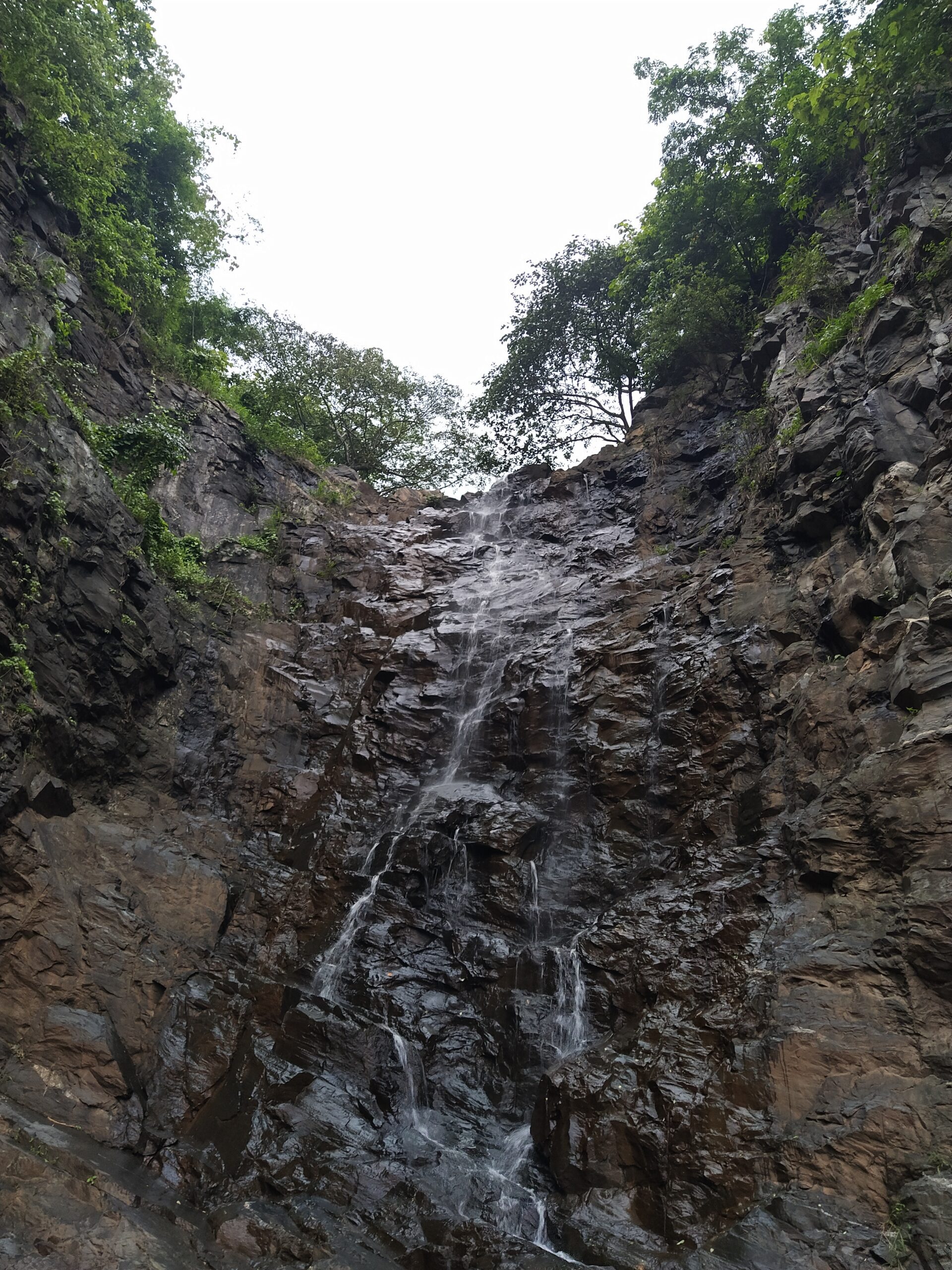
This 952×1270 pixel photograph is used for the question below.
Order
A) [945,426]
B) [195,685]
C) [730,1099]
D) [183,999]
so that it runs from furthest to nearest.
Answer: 1. [195,685]
2. [945,426]
3. [183,999]
4. [730,1099]

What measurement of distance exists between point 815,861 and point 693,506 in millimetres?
11652

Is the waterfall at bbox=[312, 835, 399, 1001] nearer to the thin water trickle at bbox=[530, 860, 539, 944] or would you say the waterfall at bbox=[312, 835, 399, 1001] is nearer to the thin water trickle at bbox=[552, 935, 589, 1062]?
the thin water trickle at bbox=[530, 860, 539, 944]

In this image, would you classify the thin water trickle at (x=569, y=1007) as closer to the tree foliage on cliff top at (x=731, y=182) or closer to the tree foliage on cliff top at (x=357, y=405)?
the tree foliage on cliff top at (x=731, y=182)

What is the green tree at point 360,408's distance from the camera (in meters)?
30.0

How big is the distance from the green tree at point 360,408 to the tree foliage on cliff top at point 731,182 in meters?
5.44

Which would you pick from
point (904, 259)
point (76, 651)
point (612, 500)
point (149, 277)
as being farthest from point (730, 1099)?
point (149, 277)

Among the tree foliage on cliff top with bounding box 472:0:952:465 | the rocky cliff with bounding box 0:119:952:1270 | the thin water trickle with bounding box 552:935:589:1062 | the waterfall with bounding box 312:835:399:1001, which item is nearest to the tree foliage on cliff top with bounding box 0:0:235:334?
the rocky cliff with bounding box 0:119:952:1270

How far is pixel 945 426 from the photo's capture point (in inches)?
441

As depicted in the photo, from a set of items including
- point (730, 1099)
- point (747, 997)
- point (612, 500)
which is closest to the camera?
point (730, 1099)

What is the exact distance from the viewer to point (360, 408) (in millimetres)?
31219

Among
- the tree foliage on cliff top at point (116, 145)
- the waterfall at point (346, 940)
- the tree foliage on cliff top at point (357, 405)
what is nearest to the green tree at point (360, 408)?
the tree foliage on cliff top at point (357, 405)

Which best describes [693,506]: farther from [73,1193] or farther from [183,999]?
[73,1193]

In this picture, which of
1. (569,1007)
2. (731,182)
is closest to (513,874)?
(569,1007)

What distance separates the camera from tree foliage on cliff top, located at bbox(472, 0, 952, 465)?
14.4m
